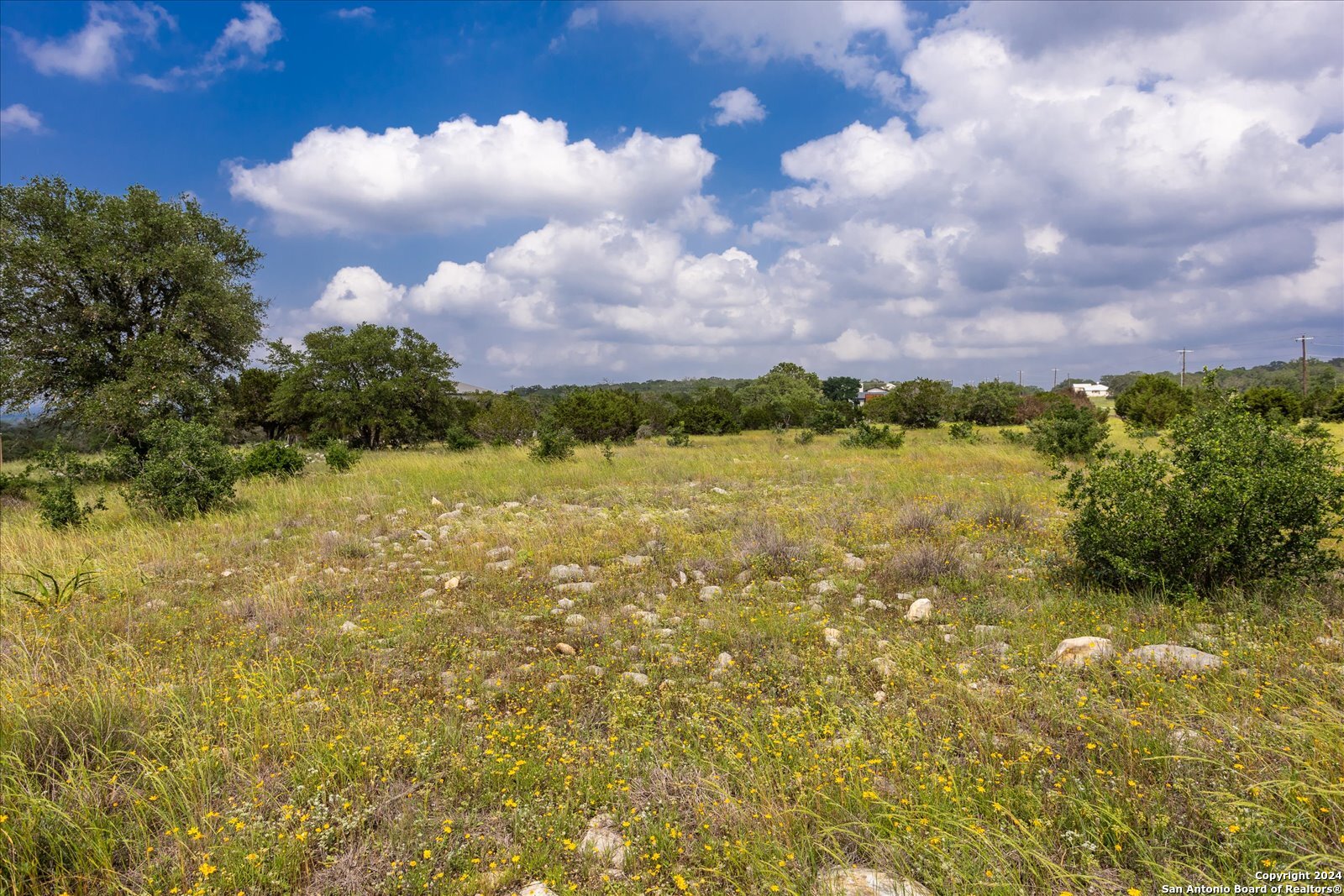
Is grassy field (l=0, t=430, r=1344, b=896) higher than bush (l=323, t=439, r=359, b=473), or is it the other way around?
bush (l=323, t=439, r=359, b=473)

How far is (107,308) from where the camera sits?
1543 centimetres

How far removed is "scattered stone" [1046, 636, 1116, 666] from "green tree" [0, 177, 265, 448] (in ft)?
62.6

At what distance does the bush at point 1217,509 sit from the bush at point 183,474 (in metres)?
13.5

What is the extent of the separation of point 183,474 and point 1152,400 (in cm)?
4710

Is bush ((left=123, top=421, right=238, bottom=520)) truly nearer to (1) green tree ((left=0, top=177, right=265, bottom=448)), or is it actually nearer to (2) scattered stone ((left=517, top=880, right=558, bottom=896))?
(1) green tree ((left=0, top=177, right=265, bottom=448))

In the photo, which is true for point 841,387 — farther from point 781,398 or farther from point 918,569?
point 918,569

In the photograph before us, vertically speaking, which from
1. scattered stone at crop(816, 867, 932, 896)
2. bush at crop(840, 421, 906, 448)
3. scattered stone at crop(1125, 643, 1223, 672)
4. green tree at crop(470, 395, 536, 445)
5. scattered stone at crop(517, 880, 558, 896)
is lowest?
scattered stone at crop(517, 880, 558, 896)

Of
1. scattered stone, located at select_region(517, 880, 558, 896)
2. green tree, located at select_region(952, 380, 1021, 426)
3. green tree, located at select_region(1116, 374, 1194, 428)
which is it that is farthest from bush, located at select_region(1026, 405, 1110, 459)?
green tree, located at select_region(952, 380, 1021, 426)

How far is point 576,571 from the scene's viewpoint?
6.97 meters

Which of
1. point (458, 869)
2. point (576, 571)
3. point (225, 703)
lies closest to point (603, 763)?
point (458, 869)

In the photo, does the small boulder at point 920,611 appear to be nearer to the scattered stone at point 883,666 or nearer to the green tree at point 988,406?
the scattered stone at point 883,666

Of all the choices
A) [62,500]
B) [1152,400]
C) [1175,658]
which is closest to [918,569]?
[1175,658]

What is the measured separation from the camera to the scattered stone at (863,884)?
2.34 m

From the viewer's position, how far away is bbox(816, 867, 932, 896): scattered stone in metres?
2.34
